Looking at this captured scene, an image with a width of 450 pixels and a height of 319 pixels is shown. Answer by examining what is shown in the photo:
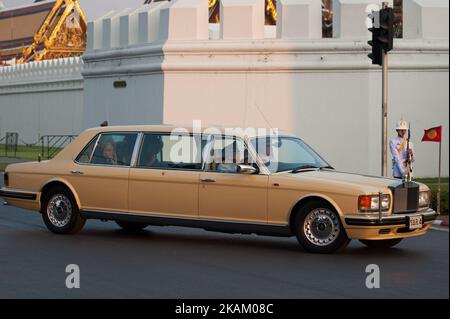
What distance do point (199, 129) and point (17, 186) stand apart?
3.15 meters

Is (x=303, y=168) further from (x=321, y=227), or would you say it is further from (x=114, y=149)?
(x=114, y=149)

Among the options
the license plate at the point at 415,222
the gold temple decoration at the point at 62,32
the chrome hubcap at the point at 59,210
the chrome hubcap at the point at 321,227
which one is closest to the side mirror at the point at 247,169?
the chrome hubcap at the point at 321,227

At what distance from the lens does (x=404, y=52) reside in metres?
26.2

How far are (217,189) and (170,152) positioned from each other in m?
1.00

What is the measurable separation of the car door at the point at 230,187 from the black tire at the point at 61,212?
2129 mm

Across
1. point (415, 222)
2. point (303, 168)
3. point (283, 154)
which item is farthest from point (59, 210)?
point (415, 222)

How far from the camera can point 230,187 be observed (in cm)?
1323

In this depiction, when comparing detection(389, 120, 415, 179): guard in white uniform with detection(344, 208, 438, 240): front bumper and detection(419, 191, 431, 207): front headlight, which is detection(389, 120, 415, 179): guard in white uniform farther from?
detection(344, 208, 438, 240): front bumper

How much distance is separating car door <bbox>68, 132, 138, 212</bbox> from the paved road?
52 centimetres

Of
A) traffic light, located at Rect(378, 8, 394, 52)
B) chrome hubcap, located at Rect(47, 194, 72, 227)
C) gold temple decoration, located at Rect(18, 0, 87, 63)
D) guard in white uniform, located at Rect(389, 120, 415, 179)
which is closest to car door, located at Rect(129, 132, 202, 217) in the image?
chrome hubcap, located at Rect(47, 194, 72, 227)

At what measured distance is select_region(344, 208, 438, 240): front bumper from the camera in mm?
12219

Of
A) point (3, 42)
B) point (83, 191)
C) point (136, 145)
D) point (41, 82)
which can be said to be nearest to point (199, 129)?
point (136, 145)
